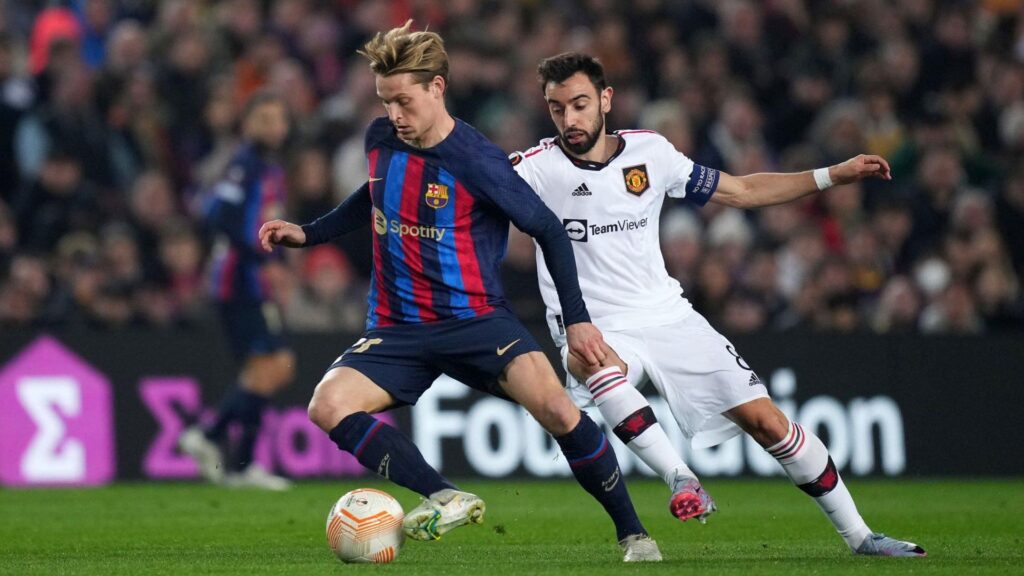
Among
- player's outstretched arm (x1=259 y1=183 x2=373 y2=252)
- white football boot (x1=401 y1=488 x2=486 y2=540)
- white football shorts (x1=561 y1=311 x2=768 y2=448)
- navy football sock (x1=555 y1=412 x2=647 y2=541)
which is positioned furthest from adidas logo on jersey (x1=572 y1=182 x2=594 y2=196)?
white football boot (x1=401 y1=488 x2=486 y2=540)

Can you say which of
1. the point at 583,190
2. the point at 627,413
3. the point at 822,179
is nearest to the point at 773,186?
the point at 822,179

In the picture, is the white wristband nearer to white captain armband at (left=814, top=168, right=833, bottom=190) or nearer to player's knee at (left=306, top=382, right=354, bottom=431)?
white captain armband at (left=814, top=168, right=833, bottom=190)

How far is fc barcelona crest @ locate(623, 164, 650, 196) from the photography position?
7.57m

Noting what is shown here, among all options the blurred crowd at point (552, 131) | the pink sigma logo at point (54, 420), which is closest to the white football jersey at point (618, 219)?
the blurred crowd at point (552, 131)

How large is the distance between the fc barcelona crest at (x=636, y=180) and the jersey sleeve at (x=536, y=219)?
72cm

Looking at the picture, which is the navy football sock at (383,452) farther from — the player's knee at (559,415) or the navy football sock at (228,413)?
the navy football sock at (228,413)

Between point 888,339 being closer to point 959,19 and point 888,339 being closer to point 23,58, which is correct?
point 959,19

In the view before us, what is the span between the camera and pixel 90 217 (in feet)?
44.7

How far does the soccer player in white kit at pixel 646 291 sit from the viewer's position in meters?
7.26

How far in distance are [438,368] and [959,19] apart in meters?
11.3

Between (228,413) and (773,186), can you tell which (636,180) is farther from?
(228,413)

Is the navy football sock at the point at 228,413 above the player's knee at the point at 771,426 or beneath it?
beneath

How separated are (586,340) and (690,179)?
1.16m

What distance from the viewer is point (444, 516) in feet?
21.7
